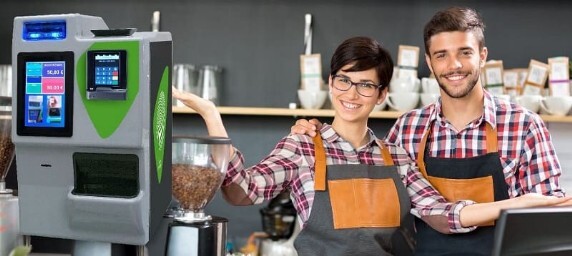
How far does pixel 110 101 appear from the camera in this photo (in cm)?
154

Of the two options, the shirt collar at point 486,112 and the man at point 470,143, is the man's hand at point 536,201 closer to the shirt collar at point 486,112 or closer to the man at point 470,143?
the man at point 470,143

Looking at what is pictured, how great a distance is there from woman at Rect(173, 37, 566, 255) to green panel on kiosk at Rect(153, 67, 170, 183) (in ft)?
1.19

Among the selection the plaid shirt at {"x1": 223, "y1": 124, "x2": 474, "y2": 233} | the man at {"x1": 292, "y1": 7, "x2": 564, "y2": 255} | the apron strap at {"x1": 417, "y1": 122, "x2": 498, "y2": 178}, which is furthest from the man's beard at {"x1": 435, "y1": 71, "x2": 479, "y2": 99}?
the plaid shirt at {"x1": 223, "y1": 124, "x2": 474, "y2": 233}

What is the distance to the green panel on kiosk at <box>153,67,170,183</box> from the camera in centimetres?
158

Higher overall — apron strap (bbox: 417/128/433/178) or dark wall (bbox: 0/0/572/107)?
dark wall (bbox: 0/0/572/107)

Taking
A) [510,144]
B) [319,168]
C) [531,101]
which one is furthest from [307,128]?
[531,101]

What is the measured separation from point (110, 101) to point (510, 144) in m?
1.19

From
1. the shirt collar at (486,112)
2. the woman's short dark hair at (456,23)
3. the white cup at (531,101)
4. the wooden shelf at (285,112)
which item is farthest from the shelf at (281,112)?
the woman's short dark hair at (456,23)

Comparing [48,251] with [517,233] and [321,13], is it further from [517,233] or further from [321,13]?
[321,13]

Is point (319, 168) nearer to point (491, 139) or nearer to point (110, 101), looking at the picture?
point (491, 139)

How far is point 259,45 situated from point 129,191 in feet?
6.55

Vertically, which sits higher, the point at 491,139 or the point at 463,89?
the point at 463,89

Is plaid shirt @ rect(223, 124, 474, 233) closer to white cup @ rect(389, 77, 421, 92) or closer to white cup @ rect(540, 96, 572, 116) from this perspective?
white cup @ rect(389, 77, 421, 92)

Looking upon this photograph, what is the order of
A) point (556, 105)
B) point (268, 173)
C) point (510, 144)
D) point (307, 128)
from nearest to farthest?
point (268, 173) → point (307, 128) → point (510, 144) → point (556, 105)
